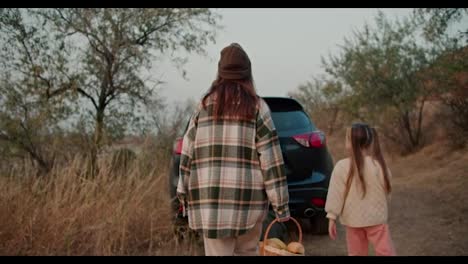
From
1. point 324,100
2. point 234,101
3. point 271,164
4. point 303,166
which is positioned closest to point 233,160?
point 271,164

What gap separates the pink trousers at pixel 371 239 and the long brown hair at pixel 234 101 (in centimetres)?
159

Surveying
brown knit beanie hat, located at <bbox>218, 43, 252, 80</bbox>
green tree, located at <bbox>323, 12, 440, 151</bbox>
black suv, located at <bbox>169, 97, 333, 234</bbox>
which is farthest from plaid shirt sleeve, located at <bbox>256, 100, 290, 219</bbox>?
green tree, located at <bbox>323, 12, 440, 151</bbox>

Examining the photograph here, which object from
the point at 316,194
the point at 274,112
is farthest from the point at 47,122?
the point at 316,194

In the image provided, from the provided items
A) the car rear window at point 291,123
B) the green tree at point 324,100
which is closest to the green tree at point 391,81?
the green tree at point 324,100

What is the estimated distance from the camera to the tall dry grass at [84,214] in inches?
184

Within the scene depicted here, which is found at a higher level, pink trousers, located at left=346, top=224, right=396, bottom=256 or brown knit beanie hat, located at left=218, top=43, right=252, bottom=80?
brown knit beanie hat, located at left=218, top=43, right=252, bottom=80

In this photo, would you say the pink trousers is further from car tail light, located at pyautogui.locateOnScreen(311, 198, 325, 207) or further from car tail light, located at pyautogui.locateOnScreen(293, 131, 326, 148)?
car tail light, located at pyautogui.locateOnScreen(293, 131, 326, 148)

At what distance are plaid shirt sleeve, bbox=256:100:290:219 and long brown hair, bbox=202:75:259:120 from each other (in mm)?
89

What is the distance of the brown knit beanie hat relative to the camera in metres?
2.82

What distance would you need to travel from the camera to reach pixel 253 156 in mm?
2779

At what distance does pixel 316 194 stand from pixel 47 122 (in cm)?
525

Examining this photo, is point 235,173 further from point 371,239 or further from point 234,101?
point 371,239

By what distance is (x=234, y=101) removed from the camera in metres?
2.76
